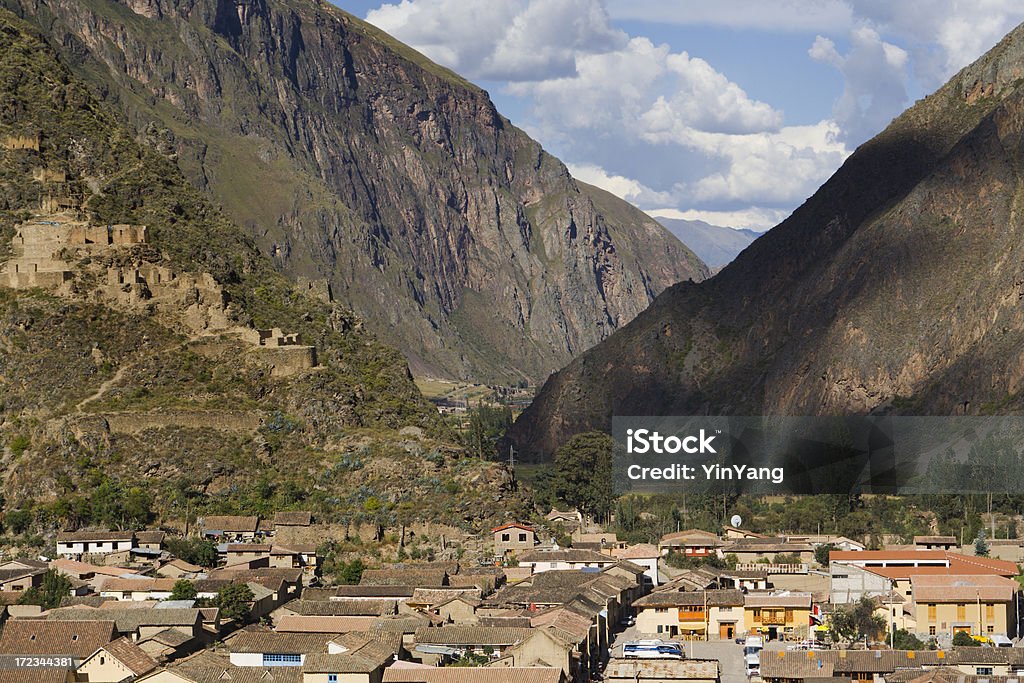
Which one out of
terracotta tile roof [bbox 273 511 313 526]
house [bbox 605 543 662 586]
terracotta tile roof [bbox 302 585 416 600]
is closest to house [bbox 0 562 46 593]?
terracotta tile roof [bbox 302 585 416 600]

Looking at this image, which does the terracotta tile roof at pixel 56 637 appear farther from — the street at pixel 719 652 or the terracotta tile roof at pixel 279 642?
the street at pixel 719 652

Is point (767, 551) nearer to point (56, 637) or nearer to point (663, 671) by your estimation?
point (663, 671)

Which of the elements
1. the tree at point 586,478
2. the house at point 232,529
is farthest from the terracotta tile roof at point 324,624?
the tree at point 586,478

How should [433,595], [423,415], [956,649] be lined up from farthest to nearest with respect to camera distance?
[423,415] < [433,595] < [956,649]

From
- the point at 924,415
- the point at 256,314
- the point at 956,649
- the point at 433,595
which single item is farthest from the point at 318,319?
the point at 924,415

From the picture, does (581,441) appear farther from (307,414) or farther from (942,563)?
(942,563)

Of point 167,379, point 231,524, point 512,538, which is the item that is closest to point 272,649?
point 231,524
